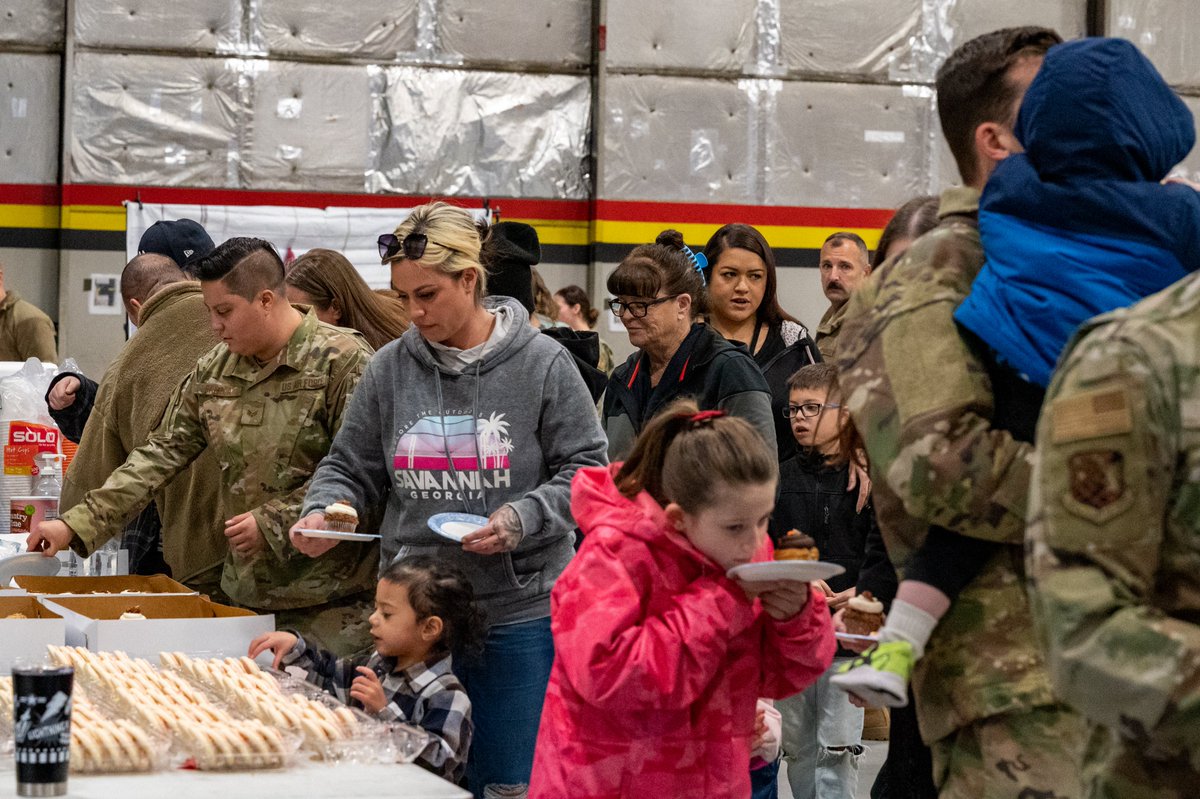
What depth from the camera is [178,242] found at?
520 cm

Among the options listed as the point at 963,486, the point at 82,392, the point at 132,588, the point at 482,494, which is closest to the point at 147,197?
the point at 82,392

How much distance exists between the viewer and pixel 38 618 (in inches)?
132

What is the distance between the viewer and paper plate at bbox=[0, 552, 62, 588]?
409cm

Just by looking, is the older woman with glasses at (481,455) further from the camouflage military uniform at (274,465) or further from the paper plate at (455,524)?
the camouflage military uniform at (274,465)

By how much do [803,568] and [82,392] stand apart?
3.72 metres

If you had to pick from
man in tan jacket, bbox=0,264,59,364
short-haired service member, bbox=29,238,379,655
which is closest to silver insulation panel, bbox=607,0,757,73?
man in tan jacket, bbox=0,264,59,364

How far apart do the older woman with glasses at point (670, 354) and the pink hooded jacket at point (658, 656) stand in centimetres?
157

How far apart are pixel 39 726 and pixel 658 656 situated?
36.1 inches

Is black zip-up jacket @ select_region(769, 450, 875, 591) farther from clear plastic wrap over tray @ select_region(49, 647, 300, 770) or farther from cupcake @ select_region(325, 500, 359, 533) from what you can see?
clear plastic wrap over tray @ select_region(49, 647, 300, 770)

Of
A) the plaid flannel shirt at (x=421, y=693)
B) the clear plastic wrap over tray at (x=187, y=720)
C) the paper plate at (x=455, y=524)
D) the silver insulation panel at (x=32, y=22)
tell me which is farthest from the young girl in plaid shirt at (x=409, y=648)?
the silver insulation panel at (x=32, y=22)

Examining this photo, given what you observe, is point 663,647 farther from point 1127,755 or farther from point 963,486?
point 1127,755

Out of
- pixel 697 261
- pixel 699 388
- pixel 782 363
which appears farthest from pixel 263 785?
pixel 782 363

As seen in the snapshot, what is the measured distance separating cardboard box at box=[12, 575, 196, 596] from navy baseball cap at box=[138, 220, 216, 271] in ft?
5.20

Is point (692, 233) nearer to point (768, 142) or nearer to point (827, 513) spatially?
point (768, 142)
